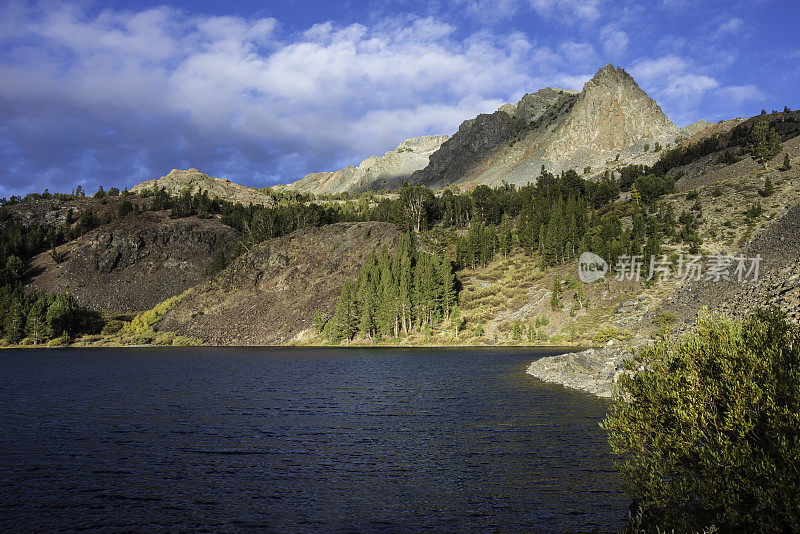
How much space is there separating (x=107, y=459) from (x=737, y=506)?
103ft

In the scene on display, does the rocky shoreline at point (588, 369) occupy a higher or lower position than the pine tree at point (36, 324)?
lower

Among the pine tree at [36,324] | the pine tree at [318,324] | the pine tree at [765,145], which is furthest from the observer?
the pine tree at [765,145]

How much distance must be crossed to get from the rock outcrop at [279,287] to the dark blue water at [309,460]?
92328 mm

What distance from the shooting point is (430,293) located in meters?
129

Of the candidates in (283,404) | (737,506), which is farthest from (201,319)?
(737,506)

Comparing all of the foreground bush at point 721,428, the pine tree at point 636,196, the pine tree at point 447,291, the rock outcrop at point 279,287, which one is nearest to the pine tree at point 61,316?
the rock outcrop at point 279,287

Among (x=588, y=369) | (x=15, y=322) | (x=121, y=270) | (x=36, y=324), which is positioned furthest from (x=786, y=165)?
(x=15, y=322)

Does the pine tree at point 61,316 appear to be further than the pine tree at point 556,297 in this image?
Yes

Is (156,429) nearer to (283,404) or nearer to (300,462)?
(283,404)

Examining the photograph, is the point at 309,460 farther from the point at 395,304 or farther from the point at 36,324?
the point at 36,324

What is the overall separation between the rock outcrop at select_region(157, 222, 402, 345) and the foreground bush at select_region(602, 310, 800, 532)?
129442mm

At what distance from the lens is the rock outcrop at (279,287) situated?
145m

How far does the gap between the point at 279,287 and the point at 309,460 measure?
451 ft

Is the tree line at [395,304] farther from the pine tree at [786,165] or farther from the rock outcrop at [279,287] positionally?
the pine tree at [786,165]
